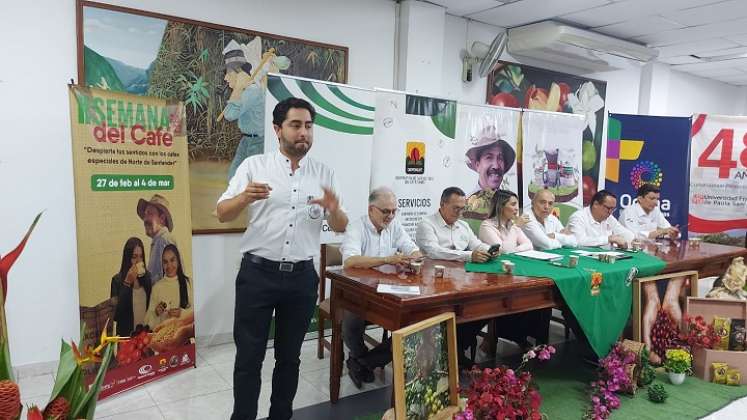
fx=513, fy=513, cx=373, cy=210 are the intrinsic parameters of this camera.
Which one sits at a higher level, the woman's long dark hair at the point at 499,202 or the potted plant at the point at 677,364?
the woman's long dark hair at the point at 499,202

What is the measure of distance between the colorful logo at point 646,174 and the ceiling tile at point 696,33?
1.38 meters

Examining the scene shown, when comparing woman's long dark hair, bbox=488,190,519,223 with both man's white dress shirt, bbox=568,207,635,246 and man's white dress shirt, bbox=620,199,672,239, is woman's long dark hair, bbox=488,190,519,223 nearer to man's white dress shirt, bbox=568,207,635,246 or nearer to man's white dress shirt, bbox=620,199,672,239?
man's white dress shirt, bbox=568,207,635,246

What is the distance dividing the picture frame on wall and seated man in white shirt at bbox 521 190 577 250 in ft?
6.56

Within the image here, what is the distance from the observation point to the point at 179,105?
3.10 meters

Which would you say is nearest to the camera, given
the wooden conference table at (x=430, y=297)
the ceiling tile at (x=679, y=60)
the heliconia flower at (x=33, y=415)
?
the heliconia flower at (x=33, y=415)

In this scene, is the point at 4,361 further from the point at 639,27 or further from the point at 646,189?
the point at 639,27

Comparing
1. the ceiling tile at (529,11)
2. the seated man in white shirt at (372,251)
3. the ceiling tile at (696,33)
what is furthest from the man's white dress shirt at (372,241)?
the ceiling tile at (696,33)

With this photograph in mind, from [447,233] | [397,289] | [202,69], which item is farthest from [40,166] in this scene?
[447,233]

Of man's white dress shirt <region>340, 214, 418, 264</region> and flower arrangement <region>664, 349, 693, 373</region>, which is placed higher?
man's white dress shirt <region>340, 214, 418, 264</region>

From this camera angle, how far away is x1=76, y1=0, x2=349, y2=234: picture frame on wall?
3172 millimetres

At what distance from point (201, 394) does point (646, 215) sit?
414 cm

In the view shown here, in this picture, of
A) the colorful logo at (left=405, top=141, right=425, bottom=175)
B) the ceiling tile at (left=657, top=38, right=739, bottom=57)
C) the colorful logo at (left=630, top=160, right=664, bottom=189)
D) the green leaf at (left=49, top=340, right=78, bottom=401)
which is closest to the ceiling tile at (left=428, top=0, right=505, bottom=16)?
the colorful logo at (left=405, top=141, right=425, bottom=175)

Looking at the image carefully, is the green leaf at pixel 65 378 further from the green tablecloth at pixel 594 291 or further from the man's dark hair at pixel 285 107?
the green tablecloth at pixel 594 291

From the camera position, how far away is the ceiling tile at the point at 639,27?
488 cm
